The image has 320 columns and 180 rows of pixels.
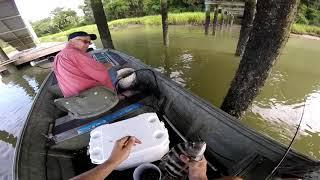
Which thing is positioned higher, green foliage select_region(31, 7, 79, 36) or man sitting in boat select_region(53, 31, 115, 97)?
man sitting in boat select_region(53, 31, 115, 97)

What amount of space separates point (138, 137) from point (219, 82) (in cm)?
526

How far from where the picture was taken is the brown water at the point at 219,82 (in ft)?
16.2

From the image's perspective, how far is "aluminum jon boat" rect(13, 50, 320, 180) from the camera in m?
2.21

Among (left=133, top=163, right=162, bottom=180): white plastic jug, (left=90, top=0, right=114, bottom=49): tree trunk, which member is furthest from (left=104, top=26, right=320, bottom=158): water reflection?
(left=133, top=163, right=162, bottom=180): white plastic jug

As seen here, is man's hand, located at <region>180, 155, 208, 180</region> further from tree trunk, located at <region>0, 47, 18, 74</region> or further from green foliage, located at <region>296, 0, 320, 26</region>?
green foliage, located at <region>296, 0, 320, 26</region>

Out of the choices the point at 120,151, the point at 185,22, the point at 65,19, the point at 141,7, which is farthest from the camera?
the point at 65,19

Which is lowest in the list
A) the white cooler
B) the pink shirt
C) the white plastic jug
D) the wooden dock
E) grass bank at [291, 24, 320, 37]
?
grass bank at [291, 24, 320, 37]

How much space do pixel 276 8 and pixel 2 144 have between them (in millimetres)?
6235

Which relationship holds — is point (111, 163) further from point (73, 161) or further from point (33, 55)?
point (33, 55)

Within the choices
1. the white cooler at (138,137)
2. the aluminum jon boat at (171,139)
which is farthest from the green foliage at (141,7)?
the white cooler at (138,137)

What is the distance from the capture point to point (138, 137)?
2.32 m

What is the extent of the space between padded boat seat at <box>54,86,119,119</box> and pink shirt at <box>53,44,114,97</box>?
197 mm

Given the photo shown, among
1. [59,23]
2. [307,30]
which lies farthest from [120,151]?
[59,23]

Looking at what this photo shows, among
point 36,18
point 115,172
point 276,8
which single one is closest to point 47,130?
point 115,172
